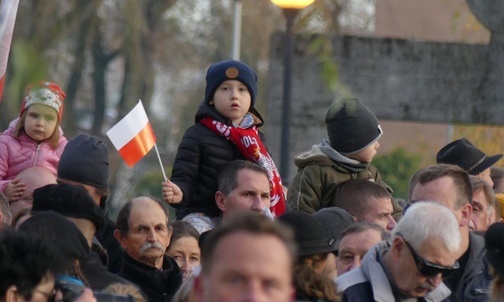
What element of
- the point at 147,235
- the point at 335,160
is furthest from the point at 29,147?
the point at 335,160

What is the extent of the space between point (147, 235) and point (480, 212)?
7.28 feet

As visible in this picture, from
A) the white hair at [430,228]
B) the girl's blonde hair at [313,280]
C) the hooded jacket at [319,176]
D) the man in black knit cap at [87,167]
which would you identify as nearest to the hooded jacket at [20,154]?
the man in black knit cap at [87,167]

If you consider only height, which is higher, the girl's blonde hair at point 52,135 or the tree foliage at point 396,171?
the girl's blonde hair at point 52,135

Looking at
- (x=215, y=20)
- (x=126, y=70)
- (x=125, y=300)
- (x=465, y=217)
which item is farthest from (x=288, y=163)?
(x=215, y=20)

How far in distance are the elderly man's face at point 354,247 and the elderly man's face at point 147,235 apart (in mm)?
956

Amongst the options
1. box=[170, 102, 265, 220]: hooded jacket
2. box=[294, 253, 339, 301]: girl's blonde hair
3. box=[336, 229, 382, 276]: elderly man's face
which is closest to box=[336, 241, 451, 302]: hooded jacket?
box=[336, 229, 382, 276]: elderly man's face

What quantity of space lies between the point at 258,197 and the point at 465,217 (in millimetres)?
1124

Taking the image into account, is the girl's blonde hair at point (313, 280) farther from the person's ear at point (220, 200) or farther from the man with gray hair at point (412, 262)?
the person's ear at point (220, 200)

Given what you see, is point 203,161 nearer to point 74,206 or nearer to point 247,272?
point 74,206

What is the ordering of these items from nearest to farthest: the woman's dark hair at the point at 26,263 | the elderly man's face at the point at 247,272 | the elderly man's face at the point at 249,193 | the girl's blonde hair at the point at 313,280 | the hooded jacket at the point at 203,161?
the elderly man's face at the point at 247,272 → the woman's dark hair at the point at 26,263 → the girl's blonde hair at the point at 313,280 → the elderly man's face at the point at 249,193 → the hooded jacket at the point at 203,161

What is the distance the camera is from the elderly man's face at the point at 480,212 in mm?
8938

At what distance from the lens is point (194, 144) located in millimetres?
8508

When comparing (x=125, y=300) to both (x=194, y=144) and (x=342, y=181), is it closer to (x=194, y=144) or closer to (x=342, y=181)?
(x=194, y=144)

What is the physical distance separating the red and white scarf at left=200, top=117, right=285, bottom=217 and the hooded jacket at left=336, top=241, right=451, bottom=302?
4.94 feet
